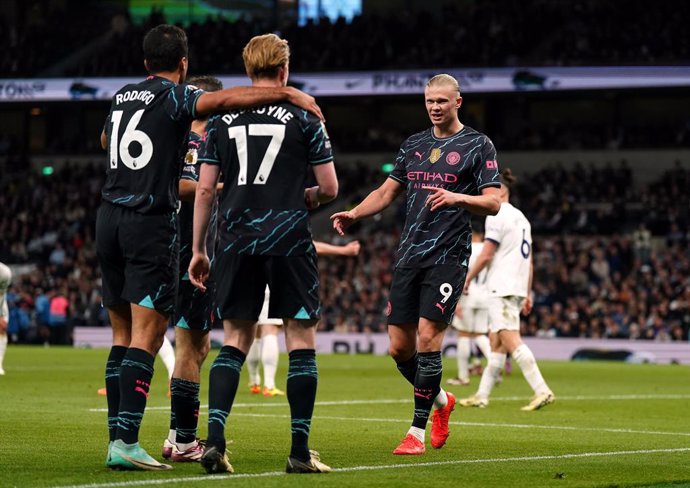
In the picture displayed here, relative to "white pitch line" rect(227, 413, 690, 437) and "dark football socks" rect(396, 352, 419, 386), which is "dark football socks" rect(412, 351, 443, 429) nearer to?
"dark football socks" rect(396, 352, 419, 386)

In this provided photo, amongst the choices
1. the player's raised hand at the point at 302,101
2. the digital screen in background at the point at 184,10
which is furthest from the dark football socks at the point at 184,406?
the digital screen in background at the point at 184,10

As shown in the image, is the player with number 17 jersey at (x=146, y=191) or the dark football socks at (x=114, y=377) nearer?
the player with number 17 jersey at (x=146, y=191)

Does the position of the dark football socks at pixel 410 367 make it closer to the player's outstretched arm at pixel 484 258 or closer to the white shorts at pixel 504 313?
the player's outstretched arm at pixel 484 258

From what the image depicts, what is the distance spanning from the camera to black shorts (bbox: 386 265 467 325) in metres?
8.62

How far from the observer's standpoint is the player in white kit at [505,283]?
13453 millimetres

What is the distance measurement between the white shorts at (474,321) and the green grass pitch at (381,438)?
4.99ft

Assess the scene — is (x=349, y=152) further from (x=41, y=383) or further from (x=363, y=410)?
(x=363, y=410)

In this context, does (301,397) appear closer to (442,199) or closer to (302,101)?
(302,101)

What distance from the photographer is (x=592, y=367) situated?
81.3 feet

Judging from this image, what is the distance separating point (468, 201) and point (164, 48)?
2.22 meters

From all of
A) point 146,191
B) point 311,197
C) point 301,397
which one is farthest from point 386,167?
point 301,397

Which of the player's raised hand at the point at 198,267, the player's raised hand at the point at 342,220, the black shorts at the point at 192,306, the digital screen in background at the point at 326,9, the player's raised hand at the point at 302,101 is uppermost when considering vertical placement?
the digital screen in background at the point at 326,9

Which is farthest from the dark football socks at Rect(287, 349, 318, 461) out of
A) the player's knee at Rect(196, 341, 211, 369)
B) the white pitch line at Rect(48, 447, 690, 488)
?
the player's knee at Rect(196, 341, 211, 369)

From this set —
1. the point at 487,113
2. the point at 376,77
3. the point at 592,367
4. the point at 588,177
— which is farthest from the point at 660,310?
the point at 487,113
